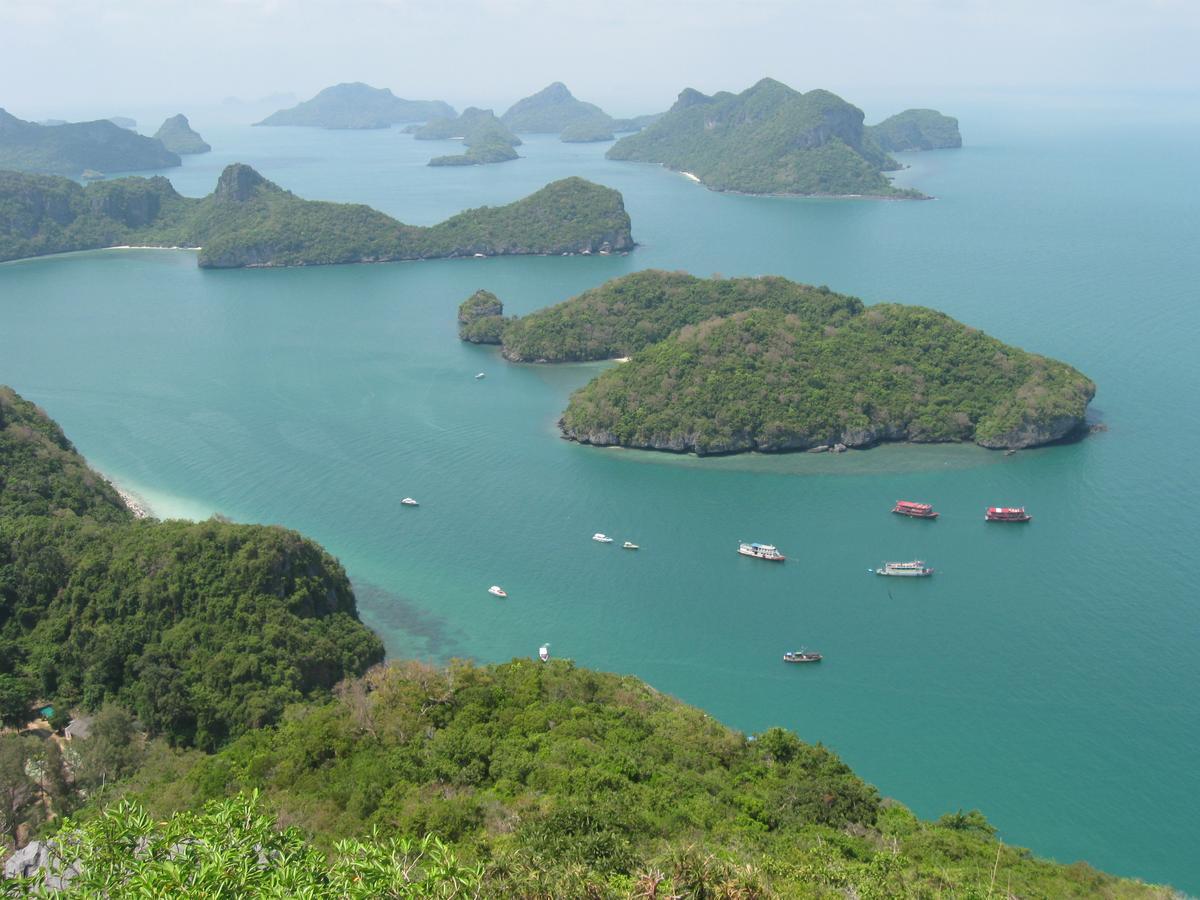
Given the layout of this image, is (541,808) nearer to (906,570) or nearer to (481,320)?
(906,570)

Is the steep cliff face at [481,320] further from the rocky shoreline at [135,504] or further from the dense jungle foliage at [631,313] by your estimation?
the rocky shoreline at [135,504]

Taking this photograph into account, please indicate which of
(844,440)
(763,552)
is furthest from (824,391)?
(763,552)

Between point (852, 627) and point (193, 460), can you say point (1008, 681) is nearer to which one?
point (852, 627)

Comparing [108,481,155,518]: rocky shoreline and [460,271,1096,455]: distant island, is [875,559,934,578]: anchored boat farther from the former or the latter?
[108,481,155,518]: rocky shoreline

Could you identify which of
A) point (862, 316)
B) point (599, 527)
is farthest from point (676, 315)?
point (599, 527)

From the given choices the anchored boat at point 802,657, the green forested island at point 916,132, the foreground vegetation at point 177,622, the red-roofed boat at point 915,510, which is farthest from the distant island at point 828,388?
the green forested island at point 916,132

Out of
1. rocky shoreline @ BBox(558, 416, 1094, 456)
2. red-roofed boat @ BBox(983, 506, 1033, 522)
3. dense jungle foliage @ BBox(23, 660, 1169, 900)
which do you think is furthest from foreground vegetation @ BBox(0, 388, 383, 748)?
red-roofed boat @ BBox(983, 506, 1033, 522)
